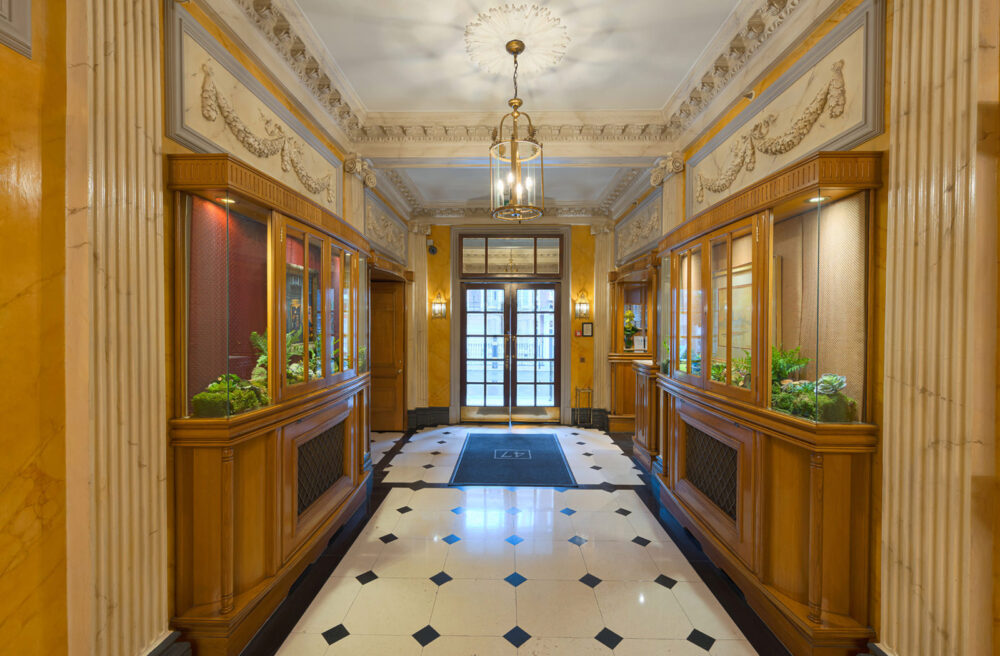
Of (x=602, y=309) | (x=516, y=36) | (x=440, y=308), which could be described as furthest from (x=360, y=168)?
(x=602, y=309)

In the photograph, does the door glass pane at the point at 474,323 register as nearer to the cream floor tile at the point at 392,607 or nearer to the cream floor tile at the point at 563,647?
the cream floor tile at the point at 392,607

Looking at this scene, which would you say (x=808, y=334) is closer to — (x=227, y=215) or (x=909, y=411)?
(x=909, y=411)

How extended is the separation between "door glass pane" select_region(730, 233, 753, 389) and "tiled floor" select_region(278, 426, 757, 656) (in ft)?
4.93

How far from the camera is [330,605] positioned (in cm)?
258

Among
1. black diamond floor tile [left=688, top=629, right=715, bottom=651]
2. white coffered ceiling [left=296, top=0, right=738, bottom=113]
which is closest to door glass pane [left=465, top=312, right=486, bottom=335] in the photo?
white coffered ceiling [left=296, top=0, right=738, bottom=113]

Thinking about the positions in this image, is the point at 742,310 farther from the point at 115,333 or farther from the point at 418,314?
the point at 418,314

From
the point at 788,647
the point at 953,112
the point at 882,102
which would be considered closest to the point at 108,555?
the point at 788,647

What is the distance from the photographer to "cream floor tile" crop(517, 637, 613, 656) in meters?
2.19

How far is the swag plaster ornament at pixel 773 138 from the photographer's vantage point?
7.41ft

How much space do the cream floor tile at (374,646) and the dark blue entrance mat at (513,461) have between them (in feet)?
7.62

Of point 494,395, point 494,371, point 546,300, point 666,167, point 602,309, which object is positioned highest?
point 666,167

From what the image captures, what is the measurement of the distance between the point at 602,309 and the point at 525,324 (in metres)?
1.39

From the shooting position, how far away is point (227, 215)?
2238 mm

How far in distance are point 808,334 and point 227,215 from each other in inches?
134
